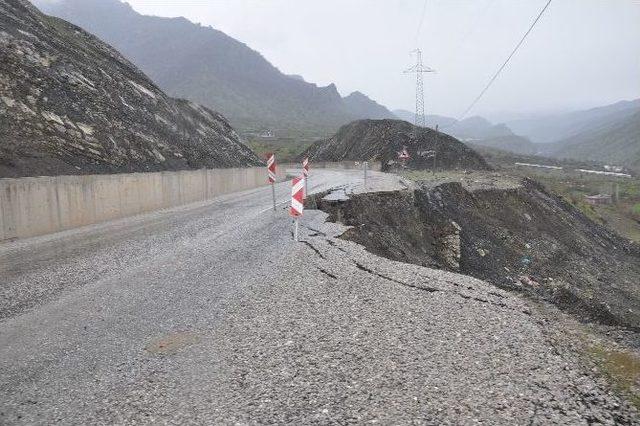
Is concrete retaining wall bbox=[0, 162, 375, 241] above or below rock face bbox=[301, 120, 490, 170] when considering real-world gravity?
below

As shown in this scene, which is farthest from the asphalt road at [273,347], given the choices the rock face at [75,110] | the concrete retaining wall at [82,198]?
the rock face at [75,110]

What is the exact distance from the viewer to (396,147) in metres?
62.6

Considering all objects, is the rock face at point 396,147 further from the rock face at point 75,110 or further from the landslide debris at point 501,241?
the rock face at point 75,110

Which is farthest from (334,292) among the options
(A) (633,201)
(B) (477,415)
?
(A) (633,201)

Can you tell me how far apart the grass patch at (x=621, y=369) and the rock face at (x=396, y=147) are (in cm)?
5097

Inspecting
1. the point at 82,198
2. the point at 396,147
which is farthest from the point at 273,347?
the point at 396,147

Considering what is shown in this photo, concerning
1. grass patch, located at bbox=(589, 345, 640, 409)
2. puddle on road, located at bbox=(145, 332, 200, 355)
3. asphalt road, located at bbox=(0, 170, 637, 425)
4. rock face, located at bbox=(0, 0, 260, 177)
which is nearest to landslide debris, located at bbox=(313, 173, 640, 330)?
grass patch, located at bbox=(589, 345, 640, 409)

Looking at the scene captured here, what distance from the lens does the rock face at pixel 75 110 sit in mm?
15844

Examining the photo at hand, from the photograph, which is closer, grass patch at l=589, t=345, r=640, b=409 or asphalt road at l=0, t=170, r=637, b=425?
asphalt road at l=0, t=170, r=637, b=425

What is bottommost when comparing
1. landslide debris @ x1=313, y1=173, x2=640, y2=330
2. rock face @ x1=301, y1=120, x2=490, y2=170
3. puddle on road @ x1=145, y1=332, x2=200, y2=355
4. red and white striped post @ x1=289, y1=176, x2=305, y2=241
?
landslide debris @ x1=313, y1=173, x2=640, y2=330

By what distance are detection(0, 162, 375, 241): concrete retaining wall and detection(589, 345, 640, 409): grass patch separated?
1219 cm

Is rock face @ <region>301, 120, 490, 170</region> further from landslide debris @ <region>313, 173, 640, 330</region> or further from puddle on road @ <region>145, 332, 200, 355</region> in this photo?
puddle on road @ <region>145, 332, 200, 355</region>

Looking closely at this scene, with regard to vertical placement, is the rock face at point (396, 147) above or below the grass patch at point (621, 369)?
above

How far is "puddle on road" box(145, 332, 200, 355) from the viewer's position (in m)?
5.55
